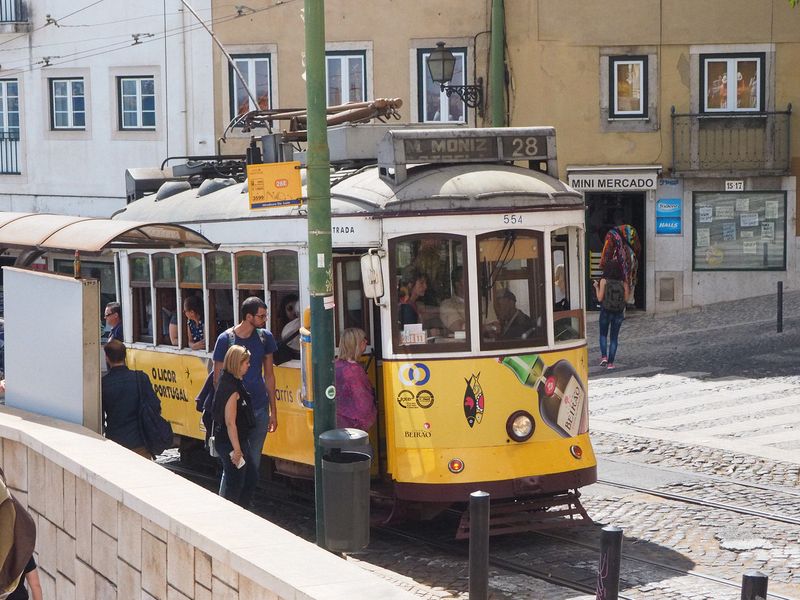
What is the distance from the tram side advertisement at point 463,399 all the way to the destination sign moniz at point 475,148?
61.1 inches

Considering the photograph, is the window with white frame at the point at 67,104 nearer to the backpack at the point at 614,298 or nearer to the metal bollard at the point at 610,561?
the backpack at the point at 614,298

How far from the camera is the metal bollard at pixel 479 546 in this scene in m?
8.32

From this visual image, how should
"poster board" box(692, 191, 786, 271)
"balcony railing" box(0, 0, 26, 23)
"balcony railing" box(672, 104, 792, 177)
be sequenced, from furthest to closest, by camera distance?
1. "balcony railing" box(0, 0, 26, 23)
2. "poster board" box(692, 191, 786, 271)
3. "balcony railing" box(672, 104, 792, 177)

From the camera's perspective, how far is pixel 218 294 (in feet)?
41.3

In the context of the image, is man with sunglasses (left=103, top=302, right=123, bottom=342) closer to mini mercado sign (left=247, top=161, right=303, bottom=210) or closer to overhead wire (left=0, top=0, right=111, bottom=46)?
mini mercado sign (left=247, top=161, right=303, bottom=210)

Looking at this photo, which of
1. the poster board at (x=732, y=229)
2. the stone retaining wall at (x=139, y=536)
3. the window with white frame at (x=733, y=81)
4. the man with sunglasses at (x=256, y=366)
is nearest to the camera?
the stone retaining wall at (x=139, y=536)

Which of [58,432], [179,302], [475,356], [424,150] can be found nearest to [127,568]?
[58,432]

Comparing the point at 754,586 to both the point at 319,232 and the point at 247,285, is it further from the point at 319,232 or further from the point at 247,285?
the point at 247,285

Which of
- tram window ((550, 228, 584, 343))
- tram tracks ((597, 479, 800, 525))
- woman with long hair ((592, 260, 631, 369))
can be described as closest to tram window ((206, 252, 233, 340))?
tram window ((550, 228, 584, 343))

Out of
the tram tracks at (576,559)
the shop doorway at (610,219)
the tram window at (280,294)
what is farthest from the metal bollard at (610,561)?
the shop doorway at (610,219)

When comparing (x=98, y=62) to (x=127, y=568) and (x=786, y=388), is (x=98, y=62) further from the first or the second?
(x=127, y=568)

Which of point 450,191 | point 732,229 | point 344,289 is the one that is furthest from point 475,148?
point 732,229

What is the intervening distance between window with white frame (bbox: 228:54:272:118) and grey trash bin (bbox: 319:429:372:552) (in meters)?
18.6

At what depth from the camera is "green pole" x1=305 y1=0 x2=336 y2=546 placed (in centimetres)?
998
